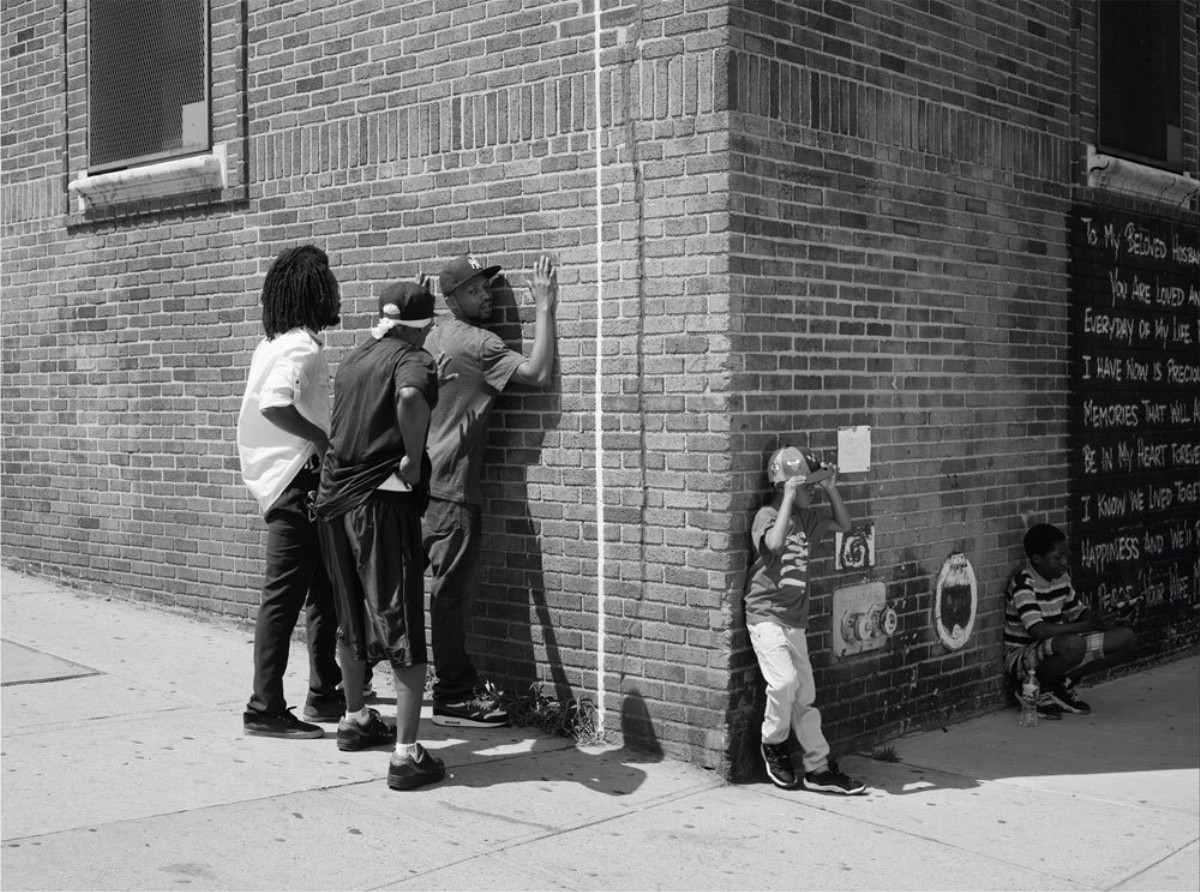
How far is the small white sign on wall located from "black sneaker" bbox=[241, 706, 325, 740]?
102 inches

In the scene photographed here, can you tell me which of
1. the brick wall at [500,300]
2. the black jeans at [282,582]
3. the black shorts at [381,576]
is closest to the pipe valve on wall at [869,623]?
the brick wall at [500,300]

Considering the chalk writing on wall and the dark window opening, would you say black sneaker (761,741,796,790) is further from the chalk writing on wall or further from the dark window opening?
the dark window opening

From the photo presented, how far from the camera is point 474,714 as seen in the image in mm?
6520

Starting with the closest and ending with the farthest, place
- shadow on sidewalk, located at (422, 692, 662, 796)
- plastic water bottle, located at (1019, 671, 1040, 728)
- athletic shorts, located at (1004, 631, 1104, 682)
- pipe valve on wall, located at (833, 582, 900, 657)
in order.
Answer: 1. shadow on sidewalk, located at (422, 692, 662, 796)
2. pipe valve on wall, located at (833, 582, 900, 657)
3. plastic water bottle, located at (1019, 671, 1040, 728)
4. athletic shorts, located at (1004, 631, 1104, 682)

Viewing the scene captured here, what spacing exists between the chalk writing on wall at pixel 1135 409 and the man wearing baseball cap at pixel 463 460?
3613 millimetres

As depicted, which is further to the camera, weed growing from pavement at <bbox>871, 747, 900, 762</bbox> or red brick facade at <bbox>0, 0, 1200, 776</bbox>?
weed growing from pavement at <bbox>871, 747, 900, 762</bbox>

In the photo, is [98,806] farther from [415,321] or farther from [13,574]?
[13,574]

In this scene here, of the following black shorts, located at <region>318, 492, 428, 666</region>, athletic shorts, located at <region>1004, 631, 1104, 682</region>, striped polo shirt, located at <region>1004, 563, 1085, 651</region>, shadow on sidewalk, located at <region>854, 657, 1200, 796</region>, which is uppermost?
black shorts, located at <region>318, 492, 428, 666</region>

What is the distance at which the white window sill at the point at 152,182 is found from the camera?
27.3ft

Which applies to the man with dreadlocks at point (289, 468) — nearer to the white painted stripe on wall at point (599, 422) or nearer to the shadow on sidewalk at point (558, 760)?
the shadow on sidewalk at point (558, 760)

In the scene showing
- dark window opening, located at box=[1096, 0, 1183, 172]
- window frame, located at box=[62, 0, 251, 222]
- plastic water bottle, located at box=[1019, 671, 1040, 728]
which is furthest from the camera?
dark window opening, located at box=[1096, 0, 1183, 172]

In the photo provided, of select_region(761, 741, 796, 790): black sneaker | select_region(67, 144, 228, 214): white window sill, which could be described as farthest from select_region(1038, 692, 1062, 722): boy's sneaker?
select_region(67, 144, 228, 214): white window sill

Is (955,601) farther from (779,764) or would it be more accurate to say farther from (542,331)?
(542,331)

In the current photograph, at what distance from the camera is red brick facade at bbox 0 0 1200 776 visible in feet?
20.0
